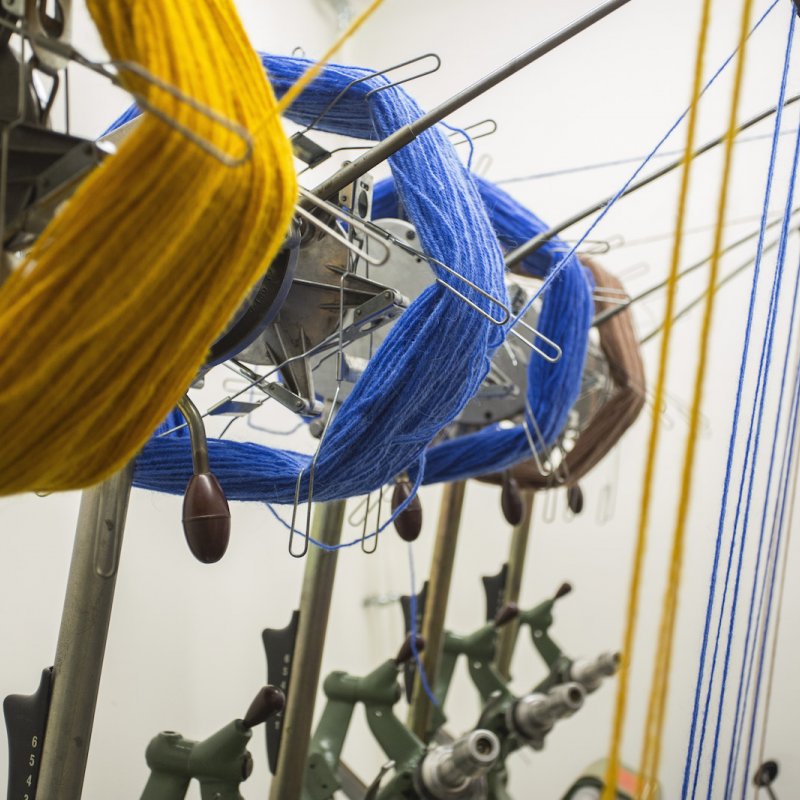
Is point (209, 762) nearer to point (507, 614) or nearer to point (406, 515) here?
point (406, 515)

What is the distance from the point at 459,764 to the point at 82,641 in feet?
2.53

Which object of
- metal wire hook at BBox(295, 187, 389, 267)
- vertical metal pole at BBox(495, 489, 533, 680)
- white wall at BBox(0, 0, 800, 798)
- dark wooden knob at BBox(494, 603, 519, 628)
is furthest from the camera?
vertical metal pole at BBox(495, 489, 533, 680)

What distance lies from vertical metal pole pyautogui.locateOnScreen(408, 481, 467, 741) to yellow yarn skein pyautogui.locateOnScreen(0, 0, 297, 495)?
4.67 feet

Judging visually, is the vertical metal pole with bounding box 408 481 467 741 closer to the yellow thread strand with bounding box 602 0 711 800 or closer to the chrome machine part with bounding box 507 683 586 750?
the chrome machine part with bounding box 507 683 586 750

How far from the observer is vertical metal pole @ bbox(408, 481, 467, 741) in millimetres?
1981

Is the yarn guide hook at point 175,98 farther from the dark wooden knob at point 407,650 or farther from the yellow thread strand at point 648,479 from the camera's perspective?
the dark wooden knob at point 407,650

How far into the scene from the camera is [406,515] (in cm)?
125

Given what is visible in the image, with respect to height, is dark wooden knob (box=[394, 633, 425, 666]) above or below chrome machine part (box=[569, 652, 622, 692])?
above

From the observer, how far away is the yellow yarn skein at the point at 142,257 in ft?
1.80

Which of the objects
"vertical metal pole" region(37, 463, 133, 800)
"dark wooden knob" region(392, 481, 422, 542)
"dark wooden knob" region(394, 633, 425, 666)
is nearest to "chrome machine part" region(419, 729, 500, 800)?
"dark wooden knob" region(394, 633, 425, 666)

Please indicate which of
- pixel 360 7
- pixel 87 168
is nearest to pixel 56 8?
pixel 87 168

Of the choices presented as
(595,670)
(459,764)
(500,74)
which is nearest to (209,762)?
(459,764)

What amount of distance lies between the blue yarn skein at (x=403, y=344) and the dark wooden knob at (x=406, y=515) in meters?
0.18

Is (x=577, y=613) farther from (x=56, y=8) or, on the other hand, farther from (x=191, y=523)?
(x=56, y=8)
